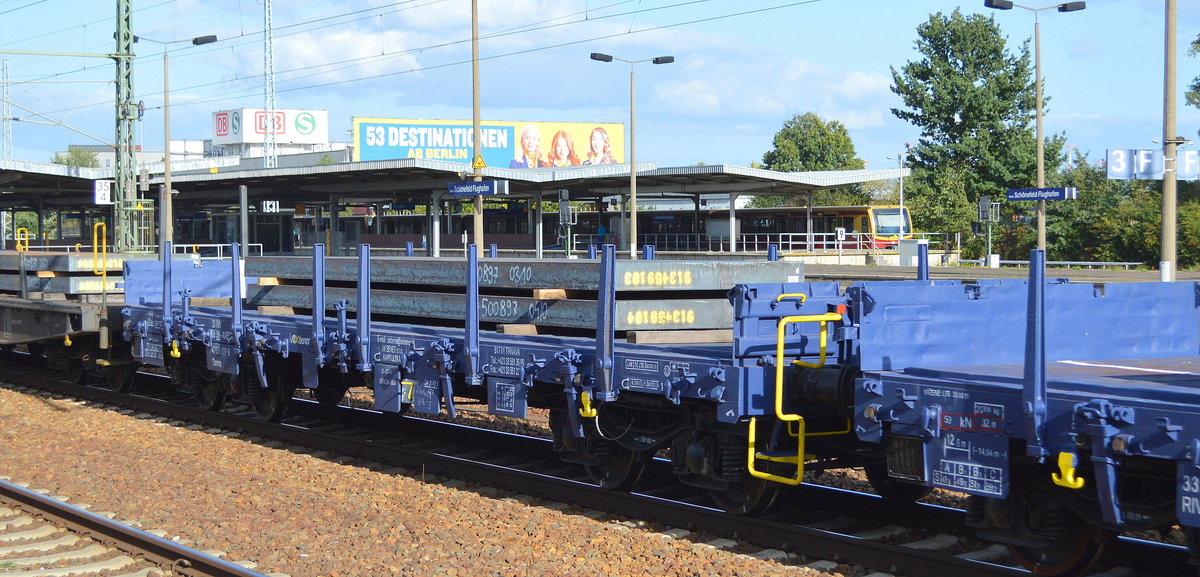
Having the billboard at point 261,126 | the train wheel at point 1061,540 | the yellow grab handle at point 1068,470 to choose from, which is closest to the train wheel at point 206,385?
the train wheel at point 1061,540

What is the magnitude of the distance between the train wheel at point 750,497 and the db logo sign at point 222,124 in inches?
5271

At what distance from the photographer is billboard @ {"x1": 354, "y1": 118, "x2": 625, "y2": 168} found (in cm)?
9719

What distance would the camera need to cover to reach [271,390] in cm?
1257

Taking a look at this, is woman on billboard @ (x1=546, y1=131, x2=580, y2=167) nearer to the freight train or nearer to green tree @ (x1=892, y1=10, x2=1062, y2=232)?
green tree @ (x1=892, y1=10, x2=1062, y2=232)

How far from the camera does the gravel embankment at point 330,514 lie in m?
7.14

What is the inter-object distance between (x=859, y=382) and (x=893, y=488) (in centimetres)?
205

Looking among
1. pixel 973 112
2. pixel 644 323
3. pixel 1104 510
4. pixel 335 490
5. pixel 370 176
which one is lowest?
pixel 335 490

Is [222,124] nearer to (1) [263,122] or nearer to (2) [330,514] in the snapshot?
(1) [263,122]

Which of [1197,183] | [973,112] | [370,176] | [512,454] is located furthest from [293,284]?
[973,112]

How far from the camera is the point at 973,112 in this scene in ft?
231

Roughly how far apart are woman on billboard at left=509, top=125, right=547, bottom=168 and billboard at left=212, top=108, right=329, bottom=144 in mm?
39562

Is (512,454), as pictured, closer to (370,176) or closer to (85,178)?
(370,176)

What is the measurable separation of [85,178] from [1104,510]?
49769mm

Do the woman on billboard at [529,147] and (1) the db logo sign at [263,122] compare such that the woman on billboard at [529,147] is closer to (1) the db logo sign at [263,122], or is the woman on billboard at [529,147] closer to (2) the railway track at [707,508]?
(1) the db logo sign at [263,122]
